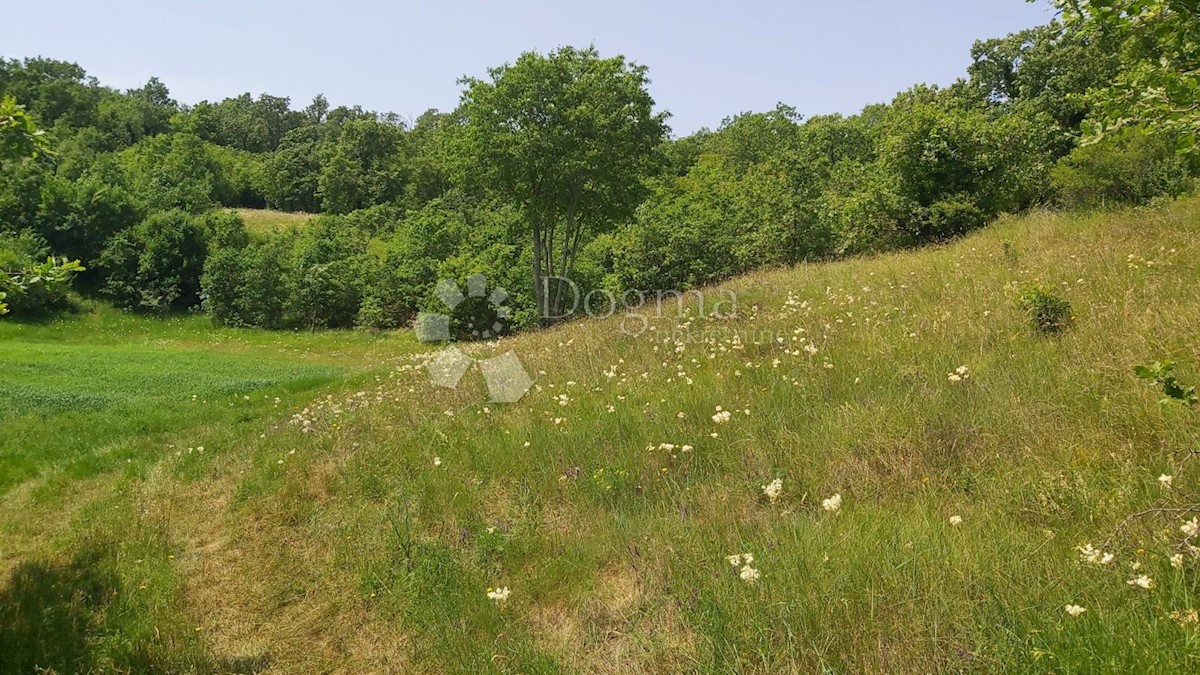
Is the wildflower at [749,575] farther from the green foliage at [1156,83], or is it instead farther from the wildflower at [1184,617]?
the green foliage at [1156,83]

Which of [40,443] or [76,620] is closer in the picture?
[76,620]

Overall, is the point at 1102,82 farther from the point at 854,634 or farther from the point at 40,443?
the point at 40,443

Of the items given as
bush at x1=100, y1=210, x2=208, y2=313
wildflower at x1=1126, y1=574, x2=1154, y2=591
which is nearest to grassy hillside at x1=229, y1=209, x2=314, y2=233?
bush at x1=100, y1=210, x2=208, y2=313

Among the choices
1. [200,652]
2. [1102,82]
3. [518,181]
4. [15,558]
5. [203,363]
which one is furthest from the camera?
[1102,82]

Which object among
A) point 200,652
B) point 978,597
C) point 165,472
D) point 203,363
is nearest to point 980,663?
point 978,597

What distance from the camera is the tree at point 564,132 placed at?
22.0 m

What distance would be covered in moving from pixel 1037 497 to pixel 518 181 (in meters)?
21.3

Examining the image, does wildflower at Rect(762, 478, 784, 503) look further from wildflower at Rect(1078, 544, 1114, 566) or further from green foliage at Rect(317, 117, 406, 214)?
green foliage at Rect(317, 117, 406, 214)

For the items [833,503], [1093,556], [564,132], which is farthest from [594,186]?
[1093,556]

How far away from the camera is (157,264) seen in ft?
124

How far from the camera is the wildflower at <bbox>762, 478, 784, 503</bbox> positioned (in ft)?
12.0

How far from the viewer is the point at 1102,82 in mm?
31859

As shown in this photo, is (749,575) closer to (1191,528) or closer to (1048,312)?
(1191,528)

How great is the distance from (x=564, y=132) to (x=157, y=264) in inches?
1190
